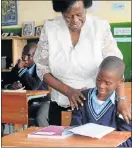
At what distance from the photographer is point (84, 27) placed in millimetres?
1829

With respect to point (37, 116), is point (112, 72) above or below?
above

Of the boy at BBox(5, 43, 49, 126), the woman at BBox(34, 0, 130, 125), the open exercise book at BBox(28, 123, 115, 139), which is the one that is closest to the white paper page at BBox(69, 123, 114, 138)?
the open exercise book at BBox(28, 123, 115, 139)

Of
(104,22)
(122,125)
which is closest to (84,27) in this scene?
(104,22)

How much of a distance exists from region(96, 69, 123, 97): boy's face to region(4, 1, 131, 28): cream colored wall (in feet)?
11.8

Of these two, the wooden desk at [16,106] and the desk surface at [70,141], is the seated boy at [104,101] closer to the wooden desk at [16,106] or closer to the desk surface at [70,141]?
the desk surface at [70,141]

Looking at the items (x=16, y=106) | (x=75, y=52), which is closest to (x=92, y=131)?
(x=75, y=52)

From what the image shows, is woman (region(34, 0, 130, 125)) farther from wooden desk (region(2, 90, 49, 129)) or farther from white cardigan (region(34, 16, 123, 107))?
wooden desk (region(2, 90, 49, 129))

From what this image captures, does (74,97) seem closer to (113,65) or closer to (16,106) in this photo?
(113,65)

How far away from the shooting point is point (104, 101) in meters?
1.72

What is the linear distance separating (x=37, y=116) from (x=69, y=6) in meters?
2.80

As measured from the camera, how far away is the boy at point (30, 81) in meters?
4.31

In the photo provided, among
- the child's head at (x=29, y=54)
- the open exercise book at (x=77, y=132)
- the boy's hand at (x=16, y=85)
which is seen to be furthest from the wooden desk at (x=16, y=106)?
the open exercise book at (x=77, y=132)

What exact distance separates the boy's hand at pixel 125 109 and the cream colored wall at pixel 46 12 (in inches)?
145

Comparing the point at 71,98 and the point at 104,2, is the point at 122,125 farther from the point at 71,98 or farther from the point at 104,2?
the point at 104,2
